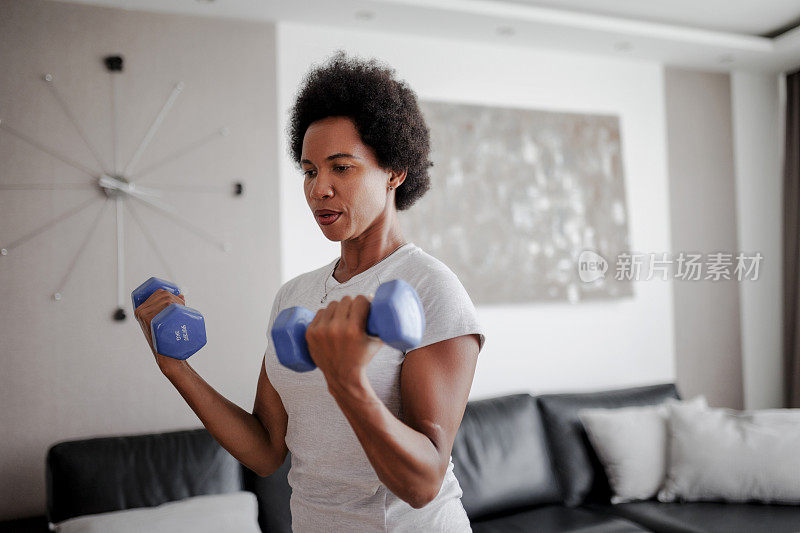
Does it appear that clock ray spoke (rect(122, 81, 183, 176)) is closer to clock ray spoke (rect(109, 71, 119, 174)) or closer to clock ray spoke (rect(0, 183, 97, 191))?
clock ray spoke (rect(109, 71, 119, 174))

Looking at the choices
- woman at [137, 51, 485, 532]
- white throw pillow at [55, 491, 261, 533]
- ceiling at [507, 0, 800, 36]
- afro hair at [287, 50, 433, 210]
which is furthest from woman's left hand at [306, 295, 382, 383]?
ceiling at [507, 0, 800, 36]

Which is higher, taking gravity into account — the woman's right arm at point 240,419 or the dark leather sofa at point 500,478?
the woman's right arm at point 240,419

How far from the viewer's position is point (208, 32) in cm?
263

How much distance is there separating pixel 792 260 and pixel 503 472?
2174mm

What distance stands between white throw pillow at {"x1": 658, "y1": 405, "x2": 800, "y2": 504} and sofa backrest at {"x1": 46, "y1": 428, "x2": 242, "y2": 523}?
1735mm

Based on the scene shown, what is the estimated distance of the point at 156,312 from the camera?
43.8 inches

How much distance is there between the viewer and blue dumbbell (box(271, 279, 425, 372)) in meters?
0.73

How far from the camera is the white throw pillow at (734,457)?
2490 mm

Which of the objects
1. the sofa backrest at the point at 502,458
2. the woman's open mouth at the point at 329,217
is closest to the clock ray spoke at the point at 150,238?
the sofa backrest at the point at 502,458

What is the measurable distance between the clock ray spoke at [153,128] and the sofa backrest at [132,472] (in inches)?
39.6

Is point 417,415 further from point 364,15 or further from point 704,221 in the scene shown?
point 704,221

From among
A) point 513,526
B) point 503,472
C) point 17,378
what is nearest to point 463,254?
point 503,472

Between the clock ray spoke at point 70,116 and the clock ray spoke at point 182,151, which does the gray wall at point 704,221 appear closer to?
the clock ray spoke at point 182,151

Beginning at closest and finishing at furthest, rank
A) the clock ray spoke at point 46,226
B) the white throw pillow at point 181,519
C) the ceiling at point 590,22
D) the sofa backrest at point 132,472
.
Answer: the white throw pillow at point 181,519 < the sofa backrest at point 132,472 < the clock ray spoke at point 46,226 < the ceiling at point 590,22
